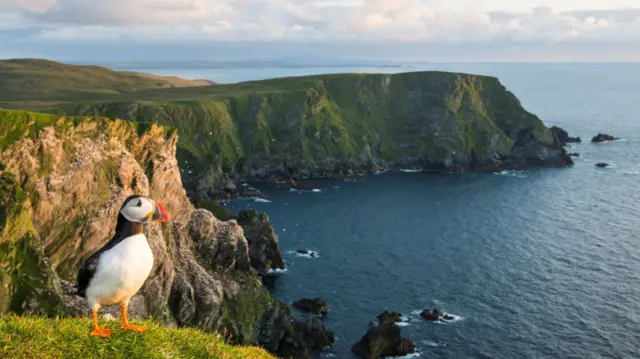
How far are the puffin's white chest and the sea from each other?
197ft

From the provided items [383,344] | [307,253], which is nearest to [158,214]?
[383,344]

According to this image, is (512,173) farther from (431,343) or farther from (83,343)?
(83,343)

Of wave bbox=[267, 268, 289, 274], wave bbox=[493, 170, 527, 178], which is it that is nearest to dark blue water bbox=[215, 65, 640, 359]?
wave bbox=[267, 268, 289, 274]

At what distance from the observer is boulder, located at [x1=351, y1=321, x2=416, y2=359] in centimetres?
6919

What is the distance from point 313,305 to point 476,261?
40.3 m

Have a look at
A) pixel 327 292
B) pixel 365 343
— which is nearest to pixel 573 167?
pixel 327 292

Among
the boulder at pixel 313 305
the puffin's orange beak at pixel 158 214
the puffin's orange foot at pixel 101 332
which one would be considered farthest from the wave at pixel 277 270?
the puffin's orange foot at pixel 101 332

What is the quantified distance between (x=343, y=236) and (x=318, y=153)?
78.4 meters

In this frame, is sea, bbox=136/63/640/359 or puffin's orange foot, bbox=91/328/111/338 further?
sea, bbox=136/63/640/359

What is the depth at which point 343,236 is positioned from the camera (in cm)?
12088

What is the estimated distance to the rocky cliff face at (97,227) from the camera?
49750 millimetres

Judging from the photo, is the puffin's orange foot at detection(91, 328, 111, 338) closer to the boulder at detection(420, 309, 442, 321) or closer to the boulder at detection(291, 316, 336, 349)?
the boulder at detection(291, 316, 336, 349)

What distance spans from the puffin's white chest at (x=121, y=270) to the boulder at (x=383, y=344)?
59104 mm

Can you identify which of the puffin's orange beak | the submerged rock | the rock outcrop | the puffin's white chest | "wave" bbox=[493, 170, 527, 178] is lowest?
the submerged rock
